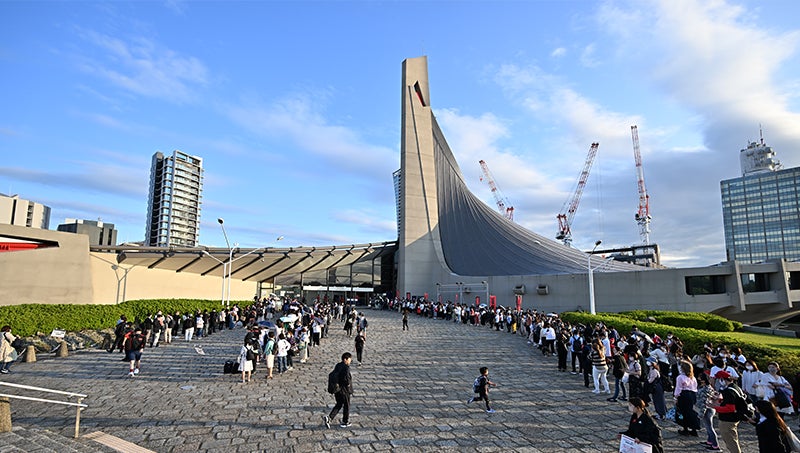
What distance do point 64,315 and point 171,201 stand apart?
104101 millimetres

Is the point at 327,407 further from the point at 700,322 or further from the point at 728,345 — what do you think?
the point at 700,322

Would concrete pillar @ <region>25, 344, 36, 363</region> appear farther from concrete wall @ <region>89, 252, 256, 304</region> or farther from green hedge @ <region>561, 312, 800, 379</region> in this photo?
green hedge @ <region>561, 312, 800, 379</region>

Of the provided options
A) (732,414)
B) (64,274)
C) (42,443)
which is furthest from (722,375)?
(64,274)

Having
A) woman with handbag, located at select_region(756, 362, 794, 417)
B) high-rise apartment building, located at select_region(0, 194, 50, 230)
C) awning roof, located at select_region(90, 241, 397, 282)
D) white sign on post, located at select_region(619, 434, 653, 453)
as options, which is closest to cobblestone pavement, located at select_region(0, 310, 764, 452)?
woman with handbag, located at select_region(756, 362, 794, 417)

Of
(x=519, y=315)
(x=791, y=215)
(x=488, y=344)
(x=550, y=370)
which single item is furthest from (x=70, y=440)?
(x=791, y=215)

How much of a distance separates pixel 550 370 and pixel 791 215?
5247 inches

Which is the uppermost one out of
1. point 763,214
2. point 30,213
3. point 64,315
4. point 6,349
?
point 763,214

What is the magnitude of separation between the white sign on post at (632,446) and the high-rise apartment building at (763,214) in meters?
138

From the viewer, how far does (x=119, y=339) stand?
16047 mm

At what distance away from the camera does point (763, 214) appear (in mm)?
113875

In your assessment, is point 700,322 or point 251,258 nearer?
point 700,322

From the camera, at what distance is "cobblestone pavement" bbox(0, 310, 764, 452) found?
708 centimetres

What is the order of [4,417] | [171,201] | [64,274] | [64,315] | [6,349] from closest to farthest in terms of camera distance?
[4,417], [6,349], [64,315], [64,274], [171,201]

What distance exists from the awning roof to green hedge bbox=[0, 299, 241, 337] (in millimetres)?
5280
